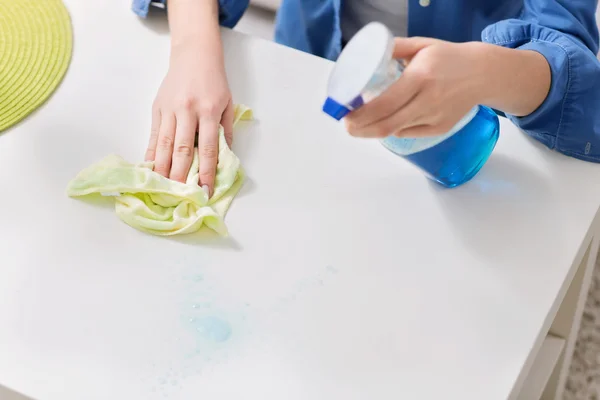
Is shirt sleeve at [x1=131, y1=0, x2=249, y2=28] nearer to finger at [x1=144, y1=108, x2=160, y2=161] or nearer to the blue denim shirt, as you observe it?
the blue denim shirt

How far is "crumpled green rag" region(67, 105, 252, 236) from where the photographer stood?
545 mm

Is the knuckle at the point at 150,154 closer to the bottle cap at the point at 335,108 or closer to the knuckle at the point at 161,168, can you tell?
the knuckle at the point at 161,168

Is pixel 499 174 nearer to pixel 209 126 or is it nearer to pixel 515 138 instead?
pixel 515 138

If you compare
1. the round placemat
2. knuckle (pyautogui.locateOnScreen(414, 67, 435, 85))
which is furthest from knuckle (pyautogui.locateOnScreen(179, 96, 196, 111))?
knuckle (pyautogui.locateOnScreen(414, 67, 435, 85))

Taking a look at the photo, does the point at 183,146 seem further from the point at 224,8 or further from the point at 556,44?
the point at 556,44

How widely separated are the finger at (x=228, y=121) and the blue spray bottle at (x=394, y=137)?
16cm

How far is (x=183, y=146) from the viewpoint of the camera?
1.97 ft

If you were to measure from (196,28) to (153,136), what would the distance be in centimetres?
14

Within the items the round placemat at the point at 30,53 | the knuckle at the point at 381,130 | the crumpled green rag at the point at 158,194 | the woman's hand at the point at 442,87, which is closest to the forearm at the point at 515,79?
the woman's hand at the point at 442,87

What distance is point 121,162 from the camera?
58 cm

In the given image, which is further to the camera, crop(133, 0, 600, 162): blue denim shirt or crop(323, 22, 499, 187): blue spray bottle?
crop(133, 0, 600, 162): blue denim shirt

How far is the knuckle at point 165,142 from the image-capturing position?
601 millimetres

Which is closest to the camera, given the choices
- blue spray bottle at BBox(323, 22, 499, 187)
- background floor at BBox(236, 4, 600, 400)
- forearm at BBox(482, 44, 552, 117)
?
blue spray bottle at BBox(323, 22, 499, 187)

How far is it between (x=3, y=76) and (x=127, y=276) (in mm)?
291
